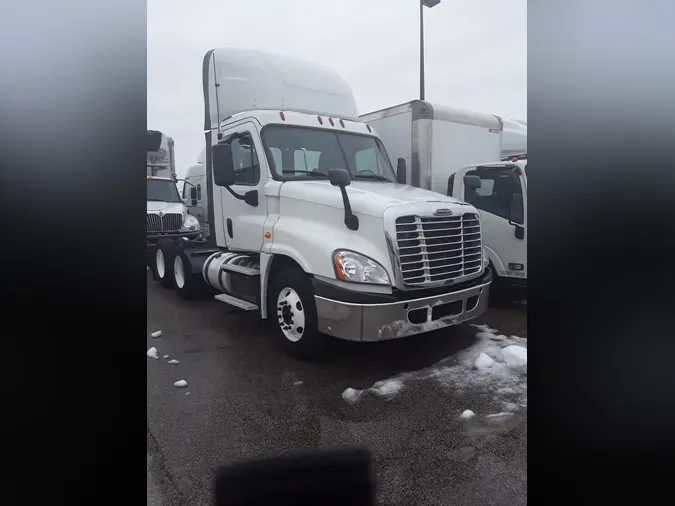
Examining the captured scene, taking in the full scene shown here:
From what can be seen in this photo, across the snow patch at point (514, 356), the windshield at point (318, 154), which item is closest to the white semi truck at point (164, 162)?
the windshield at point (318, 154)

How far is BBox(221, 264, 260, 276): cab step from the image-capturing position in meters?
4.78

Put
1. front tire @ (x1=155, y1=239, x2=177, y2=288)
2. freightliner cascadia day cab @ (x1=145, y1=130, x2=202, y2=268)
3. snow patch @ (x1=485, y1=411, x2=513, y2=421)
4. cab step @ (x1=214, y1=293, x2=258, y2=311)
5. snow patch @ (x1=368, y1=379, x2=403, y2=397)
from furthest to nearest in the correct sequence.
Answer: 1. freightliner cascadia day cab @ (x1=145, y1=130, x2=202, y2=268)
2. front tire @ (x1=155, y1=239, x2=177, y2=288)
3. cab step @ (x1=214, y1=293, x2=258, y2=311)
4. snow patch @ (x1=368, y1=379, x2=403, y2=397)
5. snow patch @ (x1=485, y1=411, x2=513, y2=421)

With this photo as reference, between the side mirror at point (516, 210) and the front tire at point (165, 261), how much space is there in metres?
5.26

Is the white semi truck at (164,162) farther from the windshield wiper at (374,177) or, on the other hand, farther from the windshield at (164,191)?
the windshield wiper at (374,177)

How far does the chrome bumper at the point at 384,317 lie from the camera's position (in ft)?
11.6

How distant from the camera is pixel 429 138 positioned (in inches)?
239

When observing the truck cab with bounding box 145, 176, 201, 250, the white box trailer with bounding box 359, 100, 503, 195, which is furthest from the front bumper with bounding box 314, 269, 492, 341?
the truck cab with bounding box 145, 176, 201, 250

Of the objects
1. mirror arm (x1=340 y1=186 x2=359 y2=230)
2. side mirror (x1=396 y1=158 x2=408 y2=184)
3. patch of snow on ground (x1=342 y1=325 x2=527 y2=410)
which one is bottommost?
Answer: patch of snow on ground (x1=342 y1=325 x2=527 y2=410)

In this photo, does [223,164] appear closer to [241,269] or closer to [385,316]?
[241,269]

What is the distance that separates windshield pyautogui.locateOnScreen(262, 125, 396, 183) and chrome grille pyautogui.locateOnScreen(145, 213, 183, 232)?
444 centimetres

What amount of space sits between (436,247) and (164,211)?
255 inches

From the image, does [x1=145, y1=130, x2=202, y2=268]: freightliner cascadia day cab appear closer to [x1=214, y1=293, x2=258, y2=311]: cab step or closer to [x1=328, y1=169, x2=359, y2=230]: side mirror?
[x1=214, y1=293, x2=258, y2=311]: cab step

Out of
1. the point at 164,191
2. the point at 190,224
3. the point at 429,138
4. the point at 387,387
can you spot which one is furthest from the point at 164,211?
the point at 387,387
